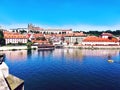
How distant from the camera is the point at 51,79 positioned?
3194 centimetres

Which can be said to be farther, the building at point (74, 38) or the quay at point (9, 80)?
the building at point (74, 38)

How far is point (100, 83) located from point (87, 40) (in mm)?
111462

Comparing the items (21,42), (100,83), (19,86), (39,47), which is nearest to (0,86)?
(19,86)

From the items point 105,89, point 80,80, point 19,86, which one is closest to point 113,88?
point 105,89

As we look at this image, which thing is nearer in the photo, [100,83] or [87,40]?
[100,83]

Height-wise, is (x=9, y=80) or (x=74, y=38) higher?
(x=9, y=80)

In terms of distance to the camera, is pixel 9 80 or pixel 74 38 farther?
pixel 74 38

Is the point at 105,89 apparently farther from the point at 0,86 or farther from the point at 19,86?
the point at 0,86

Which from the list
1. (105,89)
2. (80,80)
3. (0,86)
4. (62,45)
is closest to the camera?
(0,86)

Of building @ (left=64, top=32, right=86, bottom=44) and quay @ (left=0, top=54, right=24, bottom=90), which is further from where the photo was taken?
building @ (left=64, top=32, right=86, bottom=44)

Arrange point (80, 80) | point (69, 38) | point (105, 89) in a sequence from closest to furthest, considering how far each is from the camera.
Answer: point (105, 89) → point (80, 80) → point (69, 38)

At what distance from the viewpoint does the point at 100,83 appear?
97.5ft

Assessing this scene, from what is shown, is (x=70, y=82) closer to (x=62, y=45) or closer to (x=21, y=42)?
(x=21, y=42)

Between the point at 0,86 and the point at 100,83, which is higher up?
the point at 0,86
